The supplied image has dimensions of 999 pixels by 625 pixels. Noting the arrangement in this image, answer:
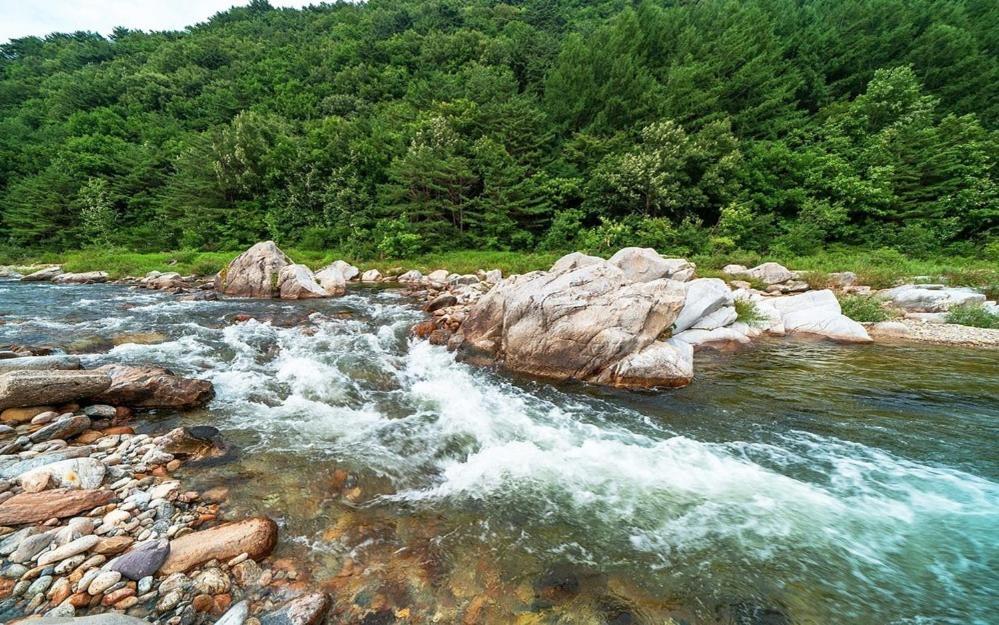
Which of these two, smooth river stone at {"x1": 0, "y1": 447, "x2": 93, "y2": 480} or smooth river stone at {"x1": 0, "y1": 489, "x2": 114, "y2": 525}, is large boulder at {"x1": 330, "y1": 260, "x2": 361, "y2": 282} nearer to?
smooth river stone at {"x1": 0, "y1": 447, "x2": 93, "y2": 480}

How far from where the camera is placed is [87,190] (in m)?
28.7

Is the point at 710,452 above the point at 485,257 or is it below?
below

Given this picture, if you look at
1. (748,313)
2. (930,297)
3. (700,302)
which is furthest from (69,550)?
(930,297)

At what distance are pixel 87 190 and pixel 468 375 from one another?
41029 mm

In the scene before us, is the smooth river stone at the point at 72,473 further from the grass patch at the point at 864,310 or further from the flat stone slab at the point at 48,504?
the grass patch at the point at 864,310

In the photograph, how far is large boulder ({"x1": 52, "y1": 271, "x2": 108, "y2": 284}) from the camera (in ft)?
60.5

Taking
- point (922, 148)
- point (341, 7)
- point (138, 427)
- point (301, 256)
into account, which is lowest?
point (138, 427)

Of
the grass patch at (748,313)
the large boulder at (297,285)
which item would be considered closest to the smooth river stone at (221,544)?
the grass patch at (748,313)

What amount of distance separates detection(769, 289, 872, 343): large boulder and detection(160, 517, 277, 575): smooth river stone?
12176 millimetres

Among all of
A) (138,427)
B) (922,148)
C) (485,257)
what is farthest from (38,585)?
(922,148)

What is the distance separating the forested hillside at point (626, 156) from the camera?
20891 mm

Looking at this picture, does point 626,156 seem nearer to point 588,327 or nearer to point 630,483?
point 588,327

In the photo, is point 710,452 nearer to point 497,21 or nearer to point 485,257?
point 485,257

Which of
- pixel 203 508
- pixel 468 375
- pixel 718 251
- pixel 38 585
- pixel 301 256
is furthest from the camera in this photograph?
pixel 301 256
